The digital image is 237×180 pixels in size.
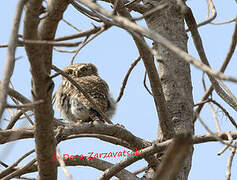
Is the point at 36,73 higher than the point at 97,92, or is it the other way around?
the point at 97,92

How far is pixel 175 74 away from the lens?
4.02 m

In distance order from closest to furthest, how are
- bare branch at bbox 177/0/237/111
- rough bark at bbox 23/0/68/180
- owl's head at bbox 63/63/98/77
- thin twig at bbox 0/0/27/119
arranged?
thin twig at bbox 0/0/27/119 → rough bark at bbox 23/0/68/180 → bare branch at bbox 177/0/237/111 → owl's head at bbox 63/63/98/77

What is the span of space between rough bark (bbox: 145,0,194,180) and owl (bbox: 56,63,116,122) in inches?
52.8

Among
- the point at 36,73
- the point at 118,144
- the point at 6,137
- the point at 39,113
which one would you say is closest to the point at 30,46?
the point at 36,73

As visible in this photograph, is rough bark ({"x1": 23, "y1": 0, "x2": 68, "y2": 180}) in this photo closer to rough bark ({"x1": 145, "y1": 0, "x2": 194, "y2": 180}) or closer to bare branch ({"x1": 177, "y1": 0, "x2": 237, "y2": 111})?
bare branch ({"x1": 177, "y1": 0, "x2": 237, "y2": 111})

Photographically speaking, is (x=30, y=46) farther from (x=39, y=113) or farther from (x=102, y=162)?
(x=102, y=162)

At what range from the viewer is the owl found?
17.3 ft

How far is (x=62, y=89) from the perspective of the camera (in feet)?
18.9

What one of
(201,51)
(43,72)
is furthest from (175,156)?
(201,51)

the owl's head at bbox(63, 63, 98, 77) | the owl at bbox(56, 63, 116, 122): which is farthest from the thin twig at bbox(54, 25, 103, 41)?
the owl's head at bbox(63, 63, 98, 77)

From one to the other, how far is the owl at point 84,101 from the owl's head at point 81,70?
0.67 meters

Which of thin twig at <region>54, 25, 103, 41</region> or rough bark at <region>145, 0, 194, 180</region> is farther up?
rough bark at <region>145, 0, 194, 180</region>

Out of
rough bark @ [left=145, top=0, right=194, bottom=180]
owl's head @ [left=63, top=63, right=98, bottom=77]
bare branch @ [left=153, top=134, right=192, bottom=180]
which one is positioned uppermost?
owl's head @ [left=63, top=63, right=98, bottom=77]

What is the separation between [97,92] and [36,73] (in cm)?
321
